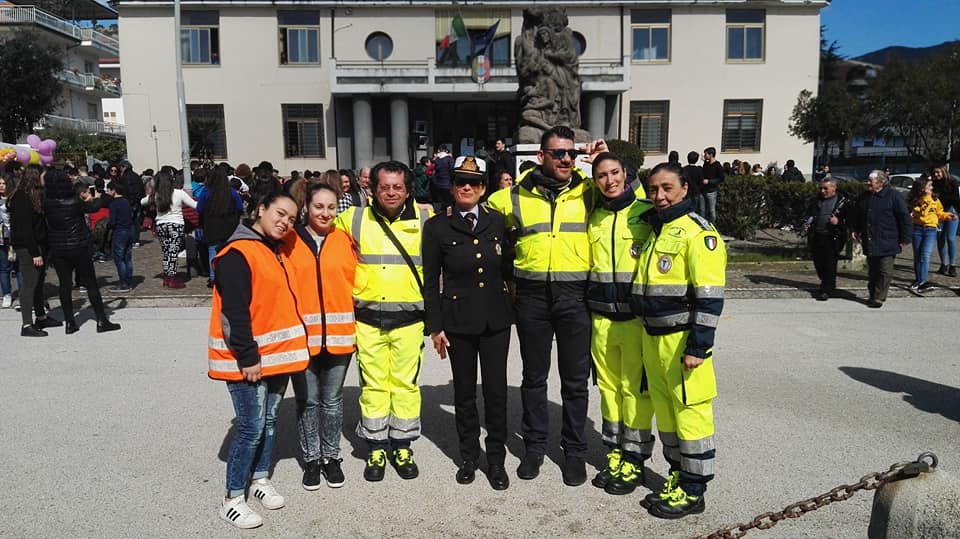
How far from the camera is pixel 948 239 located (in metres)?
→ 11.2

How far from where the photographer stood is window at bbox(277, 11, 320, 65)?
1282 inches

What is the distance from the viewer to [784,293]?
391 inches

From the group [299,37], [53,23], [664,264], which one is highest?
[53,23]

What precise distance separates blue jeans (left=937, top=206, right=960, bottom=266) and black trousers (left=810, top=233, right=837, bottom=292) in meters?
2.90

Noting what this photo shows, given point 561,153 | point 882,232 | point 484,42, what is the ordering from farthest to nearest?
point 484,42 → point 882,232 → point 561,153

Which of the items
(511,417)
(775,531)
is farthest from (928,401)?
(511,417)

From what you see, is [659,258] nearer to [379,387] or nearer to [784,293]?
[379,387]

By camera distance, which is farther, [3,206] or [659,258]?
[3,206]

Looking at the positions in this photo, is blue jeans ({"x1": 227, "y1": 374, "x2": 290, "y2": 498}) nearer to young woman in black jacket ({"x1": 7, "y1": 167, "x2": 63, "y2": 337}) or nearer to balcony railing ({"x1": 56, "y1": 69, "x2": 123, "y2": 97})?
young woman in black jacket ({"x1": 7, "y1": 167, "x2": 63, "y2": 337})

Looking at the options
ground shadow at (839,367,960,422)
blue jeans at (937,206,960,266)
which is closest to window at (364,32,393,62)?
blue jeans at (937,206,960,266)

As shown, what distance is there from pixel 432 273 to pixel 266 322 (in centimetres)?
101

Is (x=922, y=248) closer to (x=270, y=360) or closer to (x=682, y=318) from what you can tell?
(x=682, y=318)

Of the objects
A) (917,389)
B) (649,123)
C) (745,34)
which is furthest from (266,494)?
(745,34)

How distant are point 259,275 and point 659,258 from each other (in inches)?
81.3
